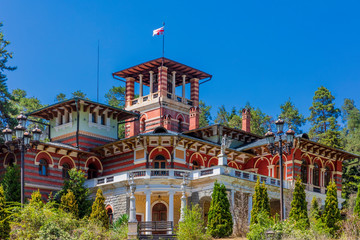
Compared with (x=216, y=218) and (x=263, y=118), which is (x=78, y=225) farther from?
(x=263, y=118)

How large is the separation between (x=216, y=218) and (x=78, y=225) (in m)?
8.91

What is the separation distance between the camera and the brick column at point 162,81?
225 feet

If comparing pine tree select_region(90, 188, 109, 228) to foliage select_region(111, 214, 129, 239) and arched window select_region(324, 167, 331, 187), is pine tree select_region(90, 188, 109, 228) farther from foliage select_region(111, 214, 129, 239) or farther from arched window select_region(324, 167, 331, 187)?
arched window select_region(324, 167, 331, 187)

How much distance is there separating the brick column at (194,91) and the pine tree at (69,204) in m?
28.2

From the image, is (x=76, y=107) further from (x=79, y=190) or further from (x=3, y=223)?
(x=3, y=223)

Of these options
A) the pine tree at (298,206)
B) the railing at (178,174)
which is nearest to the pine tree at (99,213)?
the railing at (178,174)

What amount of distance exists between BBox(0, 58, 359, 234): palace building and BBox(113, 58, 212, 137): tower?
6.61m

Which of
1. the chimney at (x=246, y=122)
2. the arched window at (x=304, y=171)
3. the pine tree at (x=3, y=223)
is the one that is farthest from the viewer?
the chimney at (x=246, y=122)

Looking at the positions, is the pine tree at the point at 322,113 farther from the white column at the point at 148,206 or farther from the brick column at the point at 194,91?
the white column at the point at 148,206

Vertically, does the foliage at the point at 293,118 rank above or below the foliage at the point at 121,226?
above

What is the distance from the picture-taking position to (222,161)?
158ft

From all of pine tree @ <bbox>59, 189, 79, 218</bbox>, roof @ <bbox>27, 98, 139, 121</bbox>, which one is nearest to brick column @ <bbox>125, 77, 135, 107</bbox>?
roof @ <bbox>27, 98, 139, 121</bbox>

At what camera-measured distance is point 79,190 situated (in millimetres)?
47781

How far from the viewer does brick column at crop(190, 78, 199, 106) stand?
72000 mm
